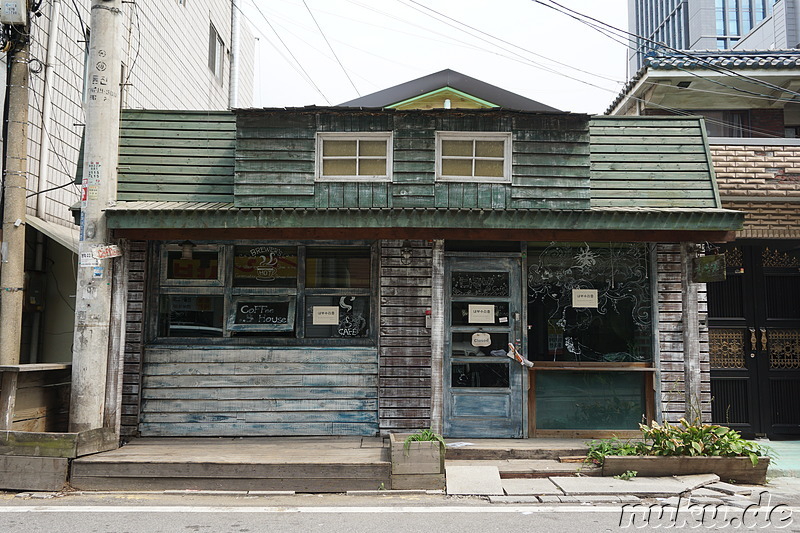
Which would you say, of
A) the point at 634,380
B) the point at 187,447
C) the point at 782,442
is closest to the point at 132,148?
the point at 187,447

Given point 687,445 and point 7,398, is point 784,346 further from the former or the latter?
point 7,398

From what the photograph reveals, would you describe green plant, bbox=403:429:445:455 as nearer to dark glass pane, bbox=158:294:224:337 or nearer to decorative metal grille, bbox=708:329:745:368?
dark glass pane, bbox=158:294:224:337

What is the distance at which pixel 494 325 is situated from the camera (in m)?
8.77

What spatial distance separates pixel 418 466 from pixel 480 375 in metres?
2.04

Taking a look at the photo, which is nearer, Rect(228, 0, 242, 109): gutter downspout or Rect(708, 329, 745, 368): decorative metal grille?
Rect(708, 329, 745, 368): decorative metal grille

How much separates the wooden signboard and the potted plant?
439cm

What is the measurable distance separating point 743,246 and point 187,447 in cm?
898

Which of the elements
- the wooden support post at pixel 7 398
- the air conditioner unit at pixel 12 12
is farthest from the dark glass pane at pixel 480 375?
the air conditioner unit at pixel 12 12

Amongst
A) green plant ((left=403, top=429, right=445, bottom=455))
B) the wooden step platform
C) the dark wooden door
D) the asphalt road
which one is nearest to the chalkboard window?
the wooden step platform

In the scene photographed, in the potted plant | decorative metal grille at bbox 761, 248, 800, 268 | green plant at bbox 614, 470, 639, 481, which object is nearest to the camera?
green plant at bbox 614, 470, 639, 481

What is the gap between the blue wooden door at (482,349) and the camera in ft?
28.1

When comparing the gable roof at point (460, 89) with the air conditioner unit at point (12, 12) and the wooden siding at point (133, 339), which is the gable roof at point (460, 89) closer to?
the wooden siding at point (133, 339)

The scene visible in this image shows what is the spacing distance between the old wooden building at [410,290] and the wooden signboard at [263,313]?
0.07 feet

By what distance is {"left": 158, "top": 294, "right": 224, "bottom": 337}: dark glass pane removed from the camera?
871 centimetres
